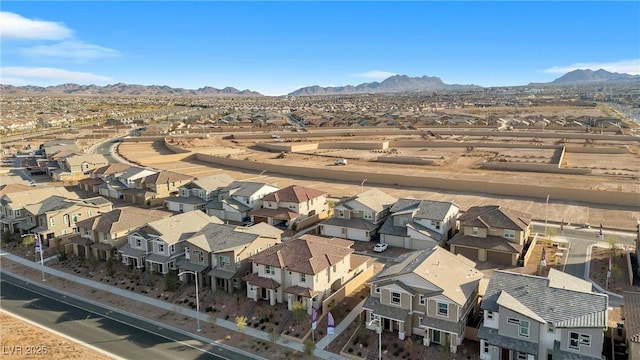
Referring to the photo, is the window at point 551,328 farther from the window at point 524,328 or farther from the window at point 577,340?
the window at point 524,328

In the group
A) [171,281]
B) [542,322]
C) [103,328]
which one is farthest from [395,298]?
[103,328]

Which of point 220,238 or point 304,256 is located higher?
point 220,238

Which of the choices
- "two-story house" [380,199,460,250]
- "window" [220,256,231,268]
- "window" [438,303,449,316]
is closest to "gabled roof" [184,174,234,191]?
"window" [220,256,231,268]

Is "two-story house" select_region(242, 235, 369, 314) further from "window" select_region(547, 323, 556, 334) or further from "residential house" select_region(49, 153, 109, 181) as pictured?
"residential house" select_region(49, 153, 109, 181)

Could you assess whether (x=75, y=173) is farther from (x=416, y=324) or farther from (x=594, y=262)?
(x=594, y=262)

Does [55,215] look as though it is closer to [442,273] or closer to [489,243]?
[442,273]

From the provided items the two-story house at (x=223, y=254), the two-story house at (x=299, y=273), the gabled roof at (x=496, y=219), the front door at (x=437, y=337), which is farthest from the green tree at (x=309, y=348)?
the gabled roof at (x=496, y=219)
